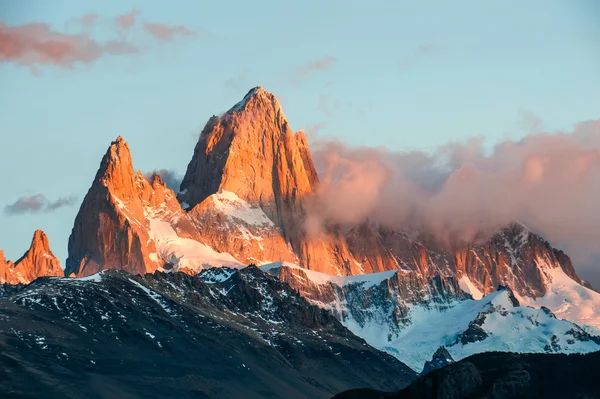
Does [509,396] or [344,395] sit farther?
[344,395]

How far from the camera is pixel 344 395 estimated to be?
633 feet

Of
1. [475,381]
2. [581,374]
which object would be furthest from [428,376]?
[581,374]

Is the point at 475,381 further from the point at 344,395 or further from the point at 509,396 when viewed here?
the point at 344,395

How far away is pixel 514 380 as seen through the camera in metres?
181

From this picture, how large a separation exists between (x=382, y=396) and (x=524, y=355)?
60.2 ft

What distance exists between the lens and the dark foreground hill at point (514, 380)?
180m

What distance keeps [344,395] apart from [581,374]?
2986 cm

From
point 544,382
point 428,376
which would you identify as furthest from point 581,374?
point 428,376

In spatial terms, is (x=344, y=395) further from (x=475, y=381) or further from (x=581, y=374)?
(x=581, y=374)

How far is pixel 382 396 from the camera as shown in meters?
190

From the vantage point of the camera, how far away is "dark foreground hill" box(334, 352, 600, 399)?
179625 millimetres

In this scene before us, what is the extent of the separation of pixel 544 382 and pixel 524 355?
992cm

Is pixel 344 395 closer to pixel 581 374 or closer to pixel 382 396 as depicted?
pixel 382 396

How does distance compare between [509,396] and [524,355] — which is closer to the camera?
[509,396]
